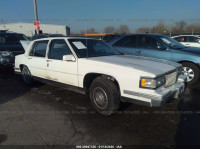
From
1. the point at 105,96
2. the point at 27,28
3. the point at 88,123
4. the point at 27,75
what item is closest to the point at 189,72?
the point at 105,96

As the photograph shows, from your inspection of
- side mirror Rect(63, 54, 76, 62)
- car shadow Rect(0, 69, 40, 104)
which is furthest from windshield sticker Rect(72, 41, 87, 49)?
car shadow Rect(0, 69, 40, 104)

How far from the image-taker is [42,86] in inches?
188

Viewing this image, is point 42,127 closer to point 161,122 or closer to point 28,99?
point 28,99

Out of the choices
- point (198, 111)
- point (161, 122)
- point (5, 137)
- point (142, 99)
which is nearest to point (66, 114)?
point (5, 137)

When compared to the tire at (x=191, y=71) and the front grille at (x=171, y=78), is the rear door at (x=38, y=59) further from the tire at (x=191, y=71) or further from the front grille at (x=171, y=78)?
the tire at (x=191, y=71)

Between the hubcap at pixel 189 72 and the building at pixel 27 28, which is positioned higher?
the building at pixel 27 28

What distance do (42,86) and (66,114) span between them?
2.18m

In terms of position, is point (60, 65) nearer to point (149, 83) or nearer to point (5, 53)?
point (149, 83)

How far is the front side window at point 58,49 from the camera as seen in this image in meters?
3.41

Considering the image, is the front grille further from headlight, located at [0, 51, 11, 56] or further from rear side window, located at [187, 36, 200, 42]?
rear side window, located at [187, 36, 200, 42]

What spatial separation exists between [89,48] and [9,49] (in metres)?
4.66

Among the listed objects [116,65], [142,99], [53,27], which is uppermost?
[53,27]

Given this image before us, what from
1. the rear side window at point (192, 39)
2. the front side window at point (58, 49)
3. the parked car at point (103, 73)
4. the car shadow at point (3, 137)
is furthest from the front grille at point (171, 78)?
the rear side window at point (192, 39)

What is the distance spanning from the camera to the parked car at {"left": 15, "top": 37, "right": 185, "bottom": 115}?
2.34 metres
